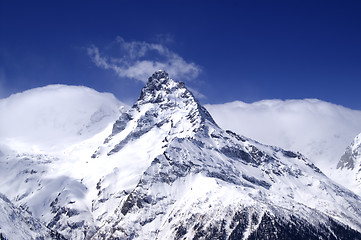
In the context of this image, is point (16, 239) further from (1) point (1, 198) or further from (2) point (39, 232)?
(1) point (1, 198)

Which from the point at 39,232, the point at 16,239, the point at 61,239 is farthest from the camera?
the point at 61,239

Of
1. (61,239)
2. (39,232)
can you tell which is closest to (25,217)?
(39,232)

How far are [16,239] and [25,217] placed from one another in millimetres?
29386

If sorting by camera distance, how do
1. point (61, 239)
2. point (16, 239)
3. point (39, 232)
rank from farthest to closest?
point (61, 239) → point (39, 232) → point (16, 239)

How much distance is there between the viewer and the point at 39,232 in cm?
17988

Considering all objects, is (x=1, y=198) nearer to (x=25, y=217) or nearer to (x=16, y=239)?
(x=25, y=217)

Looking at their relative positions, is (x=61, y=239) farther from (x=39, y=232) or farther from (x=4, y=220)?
(x=4, y=220)

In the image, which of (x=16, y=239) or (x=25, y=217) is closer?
(x=16, y=239)

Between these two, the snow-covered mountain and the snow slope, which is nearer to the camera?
the snow-covered mountain

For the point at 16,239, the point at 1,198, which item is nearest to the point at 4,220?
the point at 16,239

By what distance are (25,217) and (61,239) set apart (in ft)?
75.7

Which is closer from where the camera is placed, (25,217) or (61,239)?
(25,217)

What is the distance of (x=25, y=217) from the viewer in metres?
185

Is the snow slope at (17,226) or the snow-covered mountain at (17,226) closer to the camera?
the snow-covered mountain at (17,226)
